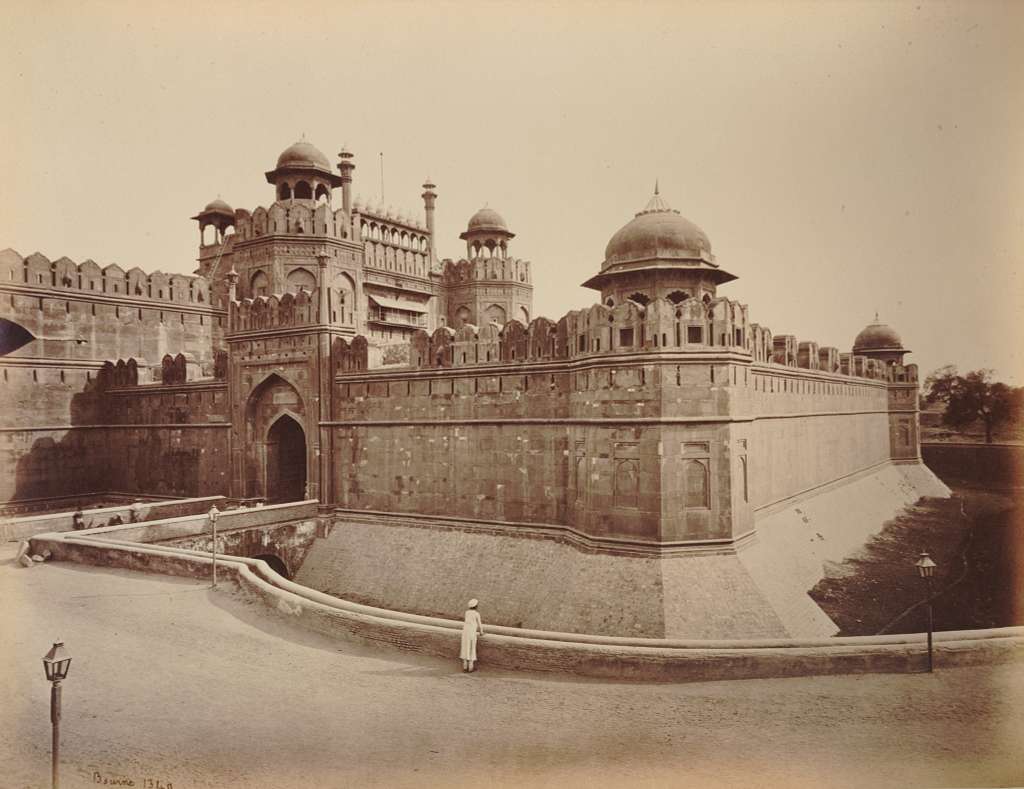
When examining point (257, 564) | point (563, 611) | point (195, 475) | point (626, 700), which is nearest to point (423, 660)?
point (626, 700)

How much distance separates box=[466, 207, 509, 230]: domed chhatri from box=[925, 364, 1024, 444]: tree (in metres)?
29.6

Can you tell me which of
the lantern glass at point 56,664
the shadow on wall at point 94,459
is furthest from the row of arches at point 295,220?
the lantern glass at point 56,664

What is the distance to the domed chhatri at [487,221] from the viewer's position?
39812 mm

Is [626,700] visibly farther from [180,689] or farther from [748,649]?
[180,689]

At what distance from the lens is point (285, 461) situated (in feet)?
82.5

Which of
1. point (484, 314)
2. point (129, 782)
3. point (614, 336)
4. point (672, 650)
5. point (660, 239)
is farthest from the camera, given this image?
point (484, 314)

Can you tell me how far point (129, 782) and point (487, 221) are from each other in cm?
3511

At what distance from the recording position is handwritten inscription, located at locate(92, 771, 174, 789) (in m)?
8.11

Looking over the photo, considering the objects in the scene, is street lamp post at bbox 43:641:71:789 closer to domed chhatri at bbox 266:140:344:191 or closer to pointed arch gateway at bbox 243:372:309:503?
pointed arch gateway at bbox 243:372:309:503

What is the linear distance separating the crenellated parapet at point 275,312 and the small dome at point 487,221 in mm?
18442

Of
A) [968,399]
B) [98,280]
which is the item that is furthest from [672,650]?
[968,399]

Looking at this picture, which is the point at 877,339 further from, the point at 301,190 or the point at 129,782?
the point at 129,782

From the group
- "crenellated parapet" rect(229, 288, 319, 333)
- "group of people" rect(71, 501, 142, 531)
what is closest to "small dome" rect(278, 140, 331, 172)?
"crenellated parapet" rect(229, 288, 319, 333)

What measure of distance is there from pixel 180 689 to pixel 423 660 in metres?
3.75
